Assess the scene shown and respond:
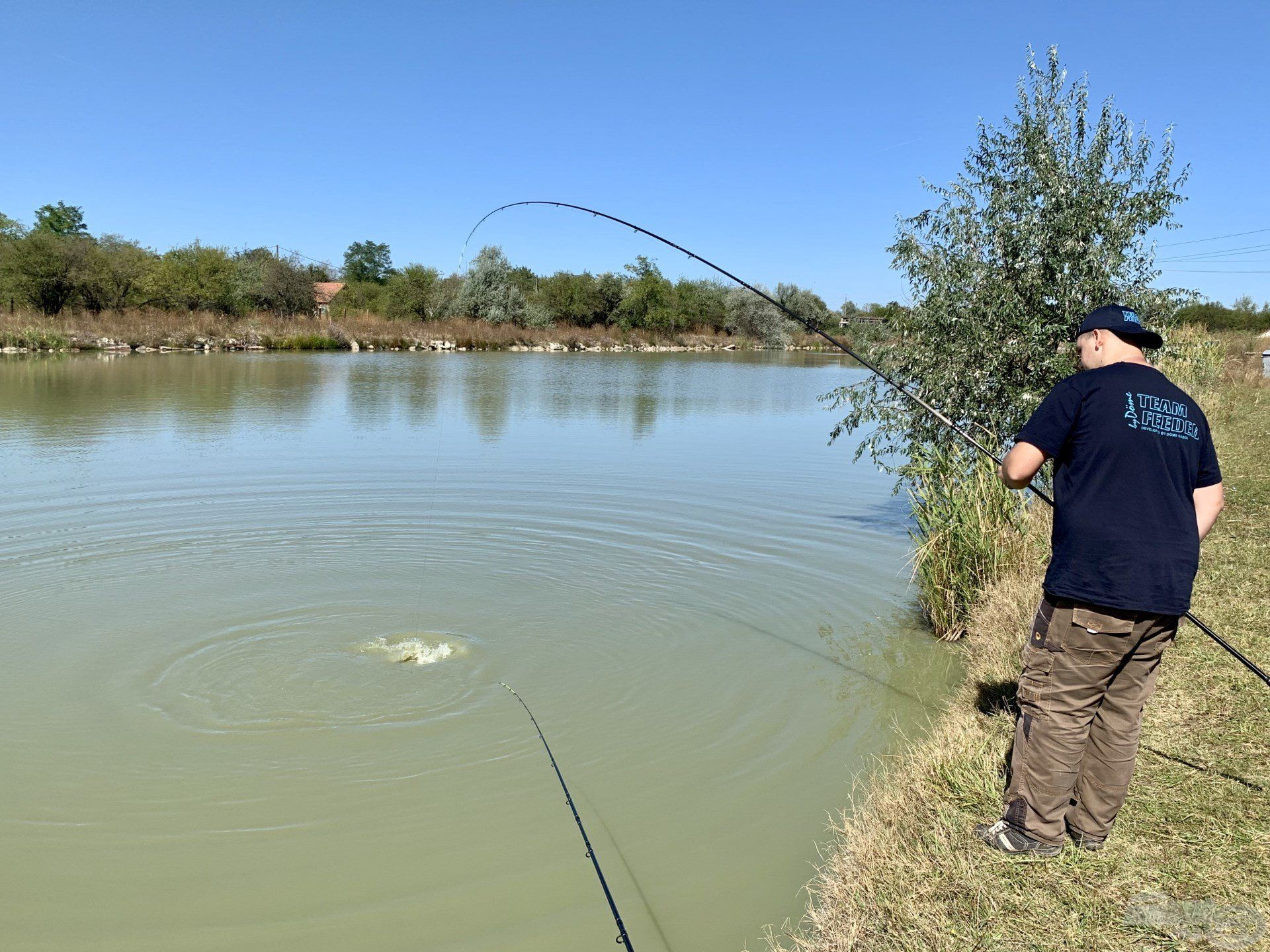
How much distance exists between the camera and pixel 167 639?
7.70 metres

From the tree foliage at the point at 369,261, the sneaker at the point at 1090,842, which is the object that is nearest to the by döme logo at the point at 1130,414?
the sneaker at the point at 1090,842

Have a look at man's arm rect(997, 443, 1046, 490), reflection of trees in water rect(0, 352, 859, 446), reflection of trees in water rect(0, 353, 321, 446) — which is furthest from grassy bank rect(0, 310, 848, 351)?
man's arm rect(997, 443, 1046, 490)

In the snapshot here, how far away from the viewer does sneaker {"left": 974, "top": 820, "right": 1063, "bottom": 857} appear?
405 centimetres

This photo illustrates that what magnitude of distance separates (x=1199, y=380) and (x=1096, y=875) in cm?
2225

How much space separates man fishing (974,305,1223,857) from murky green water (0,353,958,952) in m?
1.36

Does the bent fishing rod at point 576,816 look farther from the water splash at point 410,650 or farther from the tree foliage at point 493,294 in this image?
the tree foliage at point 493,294

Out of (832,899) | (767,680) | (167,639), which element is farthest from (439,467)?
(832,899)

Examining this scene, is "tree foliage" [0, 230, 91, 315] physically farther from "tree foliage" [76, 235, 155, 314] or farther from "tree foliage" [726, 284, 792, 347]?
"tree foliage" [726, 284, 792, 347]

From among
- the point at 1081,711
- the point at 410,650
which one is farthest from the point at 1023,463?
the point at 410,650

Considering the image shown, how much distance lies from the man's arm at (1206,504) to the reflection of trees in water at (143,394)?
18.2 meters

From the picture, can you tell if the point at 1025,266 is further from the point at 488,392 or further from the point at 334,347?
the point at 334,347

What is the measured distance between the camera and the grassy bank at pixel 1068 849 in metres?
3.59

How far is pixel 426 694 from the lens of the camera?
22.2ft

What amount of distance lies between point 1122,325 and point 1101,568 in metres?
1.01
